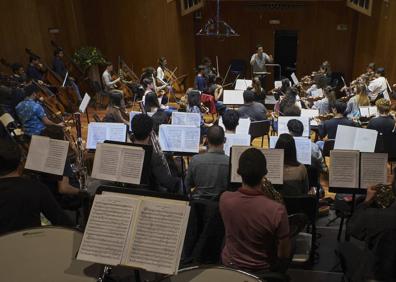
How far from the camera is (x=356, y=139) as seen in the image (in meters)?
4.71

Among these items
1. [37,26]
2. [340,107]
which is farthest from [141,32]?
[340,107]

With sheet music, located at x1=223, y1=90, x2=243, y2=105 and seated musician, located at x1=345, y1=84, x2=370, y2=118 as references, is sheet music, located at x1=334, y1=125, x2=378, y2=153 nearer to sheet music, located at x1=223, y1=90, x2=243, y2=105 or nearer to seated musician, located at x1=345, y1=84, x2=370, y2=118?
seated musician, located at x1=345, y1=84, x2=370, y2=118

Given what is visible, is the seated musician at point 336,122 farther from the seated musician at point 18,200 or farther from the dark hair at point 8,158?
the dark hair at point 8,158

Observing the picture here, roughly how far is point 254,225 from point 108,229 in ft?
2.82

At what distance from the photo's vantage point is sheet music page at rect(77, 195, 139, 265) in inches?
79.4

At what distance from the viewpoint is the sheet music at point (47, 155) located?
3588mm

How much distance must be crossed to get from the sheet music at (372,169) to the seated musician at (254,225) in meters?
1.43

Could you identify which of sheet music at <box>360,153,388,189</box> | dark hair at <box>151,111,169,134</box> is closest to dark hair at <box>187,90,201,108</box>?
dark hair at <box>151,111,169,134</box>

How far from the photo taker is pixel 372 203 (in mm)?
3078

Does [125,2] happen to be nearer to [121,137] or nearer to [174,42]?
[174,42]

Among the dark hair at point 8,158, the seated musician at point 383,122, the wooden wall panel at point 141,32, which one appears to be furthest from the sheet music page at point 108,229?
the wooden wall panel at point 141,32

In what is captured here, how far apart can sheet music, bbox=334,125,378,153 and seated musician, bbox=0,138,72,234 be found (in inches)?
137

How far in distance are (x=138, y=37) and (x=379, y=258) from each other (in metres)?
10.9

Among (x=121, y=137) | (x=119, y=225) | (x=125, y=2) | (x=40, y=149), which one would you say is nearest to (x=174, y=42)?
(x=125, y=2)
